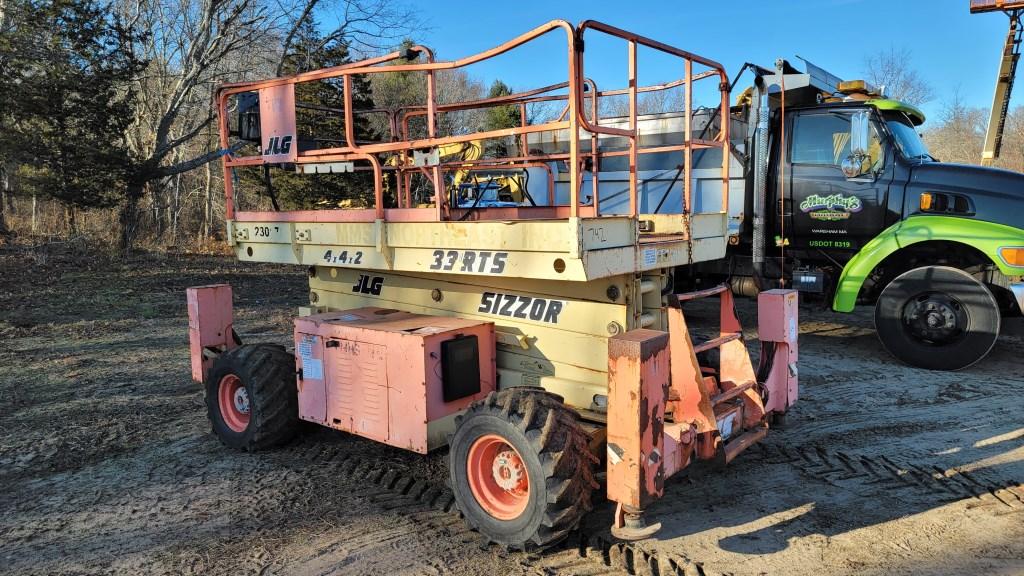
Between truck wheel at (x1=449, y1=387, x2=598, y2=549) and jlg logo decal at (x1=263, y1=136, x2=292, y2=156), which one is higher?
jlg logo decal at (x1=263, y1=136, x2=292, y2=156)

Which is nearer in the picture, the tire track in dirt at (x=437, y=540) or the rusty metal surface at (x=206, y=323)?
the tire track in dirt at (x=437, y=540)

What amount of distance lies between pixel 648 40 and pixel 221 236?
2193 centimetres

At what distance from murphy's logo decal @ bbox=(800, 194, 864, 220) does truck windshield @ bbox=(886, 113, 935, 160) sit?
720 mm

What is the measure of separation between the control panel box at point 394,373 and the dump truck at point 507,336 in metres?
0.01

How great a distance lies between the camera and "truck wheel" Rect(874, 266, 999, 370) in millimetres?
6645

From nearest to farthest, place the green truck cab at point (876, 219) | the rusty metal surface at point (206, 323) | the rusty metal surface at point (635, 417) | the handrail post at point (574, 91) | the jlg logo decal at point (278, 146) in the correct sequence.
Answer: the rusty metal surface at point (635, 417)
the handrail post at point (574, 91)
the jlg logo decal at point (278, 146)
the rusty metal surface at point (206, 323)
the green truck cab at point (876, 219)

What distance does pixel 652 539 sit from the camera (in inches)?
138

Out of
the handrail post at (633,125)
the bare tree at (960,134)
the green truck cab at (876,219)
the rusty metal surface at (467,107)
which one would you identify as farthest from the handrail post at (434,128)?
the bare tree at (960,134)

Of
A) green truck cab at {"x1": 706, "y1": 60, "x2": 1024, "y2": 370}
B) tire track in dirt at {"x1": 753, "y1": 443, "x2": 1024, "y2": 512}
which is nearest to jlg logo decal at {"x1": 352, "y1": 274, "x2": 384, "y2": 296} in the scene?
tire track in dirt at {"x1": 753, "y1": 443, "x2": 1024, "y2": 512}

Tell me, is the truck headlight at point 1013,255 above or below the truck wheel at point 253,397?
above

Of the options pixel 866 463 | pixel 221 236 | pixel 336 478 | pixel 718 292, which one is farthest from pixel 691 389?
pixel 221 236

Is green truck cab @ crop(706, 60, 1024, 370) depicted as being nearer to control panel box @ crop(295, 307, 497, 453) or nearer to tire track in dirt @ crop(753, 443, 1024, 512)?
tire track in dirt @ crop(753, 443, 1024, 512)

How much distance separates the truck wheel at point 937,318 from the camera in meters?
6.64

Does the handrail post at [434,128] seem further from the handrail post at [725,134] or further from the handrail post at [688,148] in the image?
the handrail post at [725,134]
